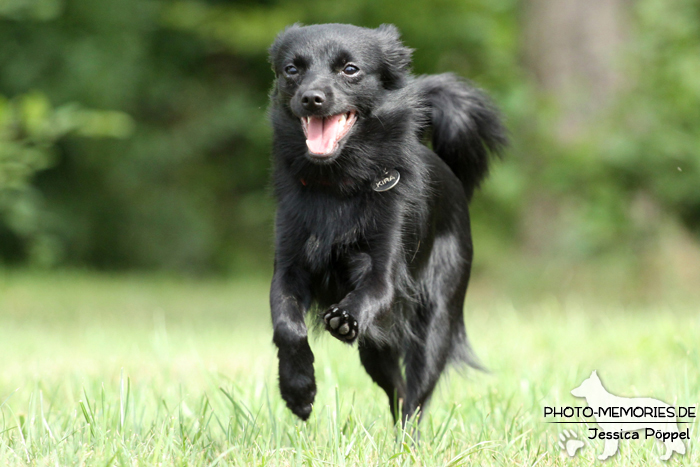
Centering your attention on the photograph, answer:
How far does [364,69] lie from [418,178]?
0.46 metres

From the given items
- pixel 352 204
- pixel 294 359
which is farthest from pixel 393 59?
pixel 294 359

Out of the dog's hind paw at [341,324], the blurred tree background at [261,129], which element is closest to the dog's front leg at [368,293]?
the dog's hind paw at [341,324]

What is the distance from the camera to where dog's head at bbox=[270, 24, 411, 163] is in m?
2.88

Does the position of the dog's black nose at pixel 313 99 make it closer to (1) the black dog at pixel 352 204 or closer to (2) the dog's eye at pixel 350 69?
(1) the black dog at pixel 352 204

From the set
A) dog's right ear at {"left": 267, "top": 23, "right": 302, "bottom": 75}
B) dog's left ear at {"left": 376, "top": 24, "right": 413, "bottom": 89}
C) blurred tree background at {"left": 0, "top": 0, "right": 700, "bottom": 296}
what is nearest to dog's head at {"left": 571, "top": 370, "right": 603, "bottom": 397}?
dog's left ear at {"left": 376, "top": 24, "right": 413, "bottom": 89}

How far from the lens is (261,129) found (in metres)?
12.3

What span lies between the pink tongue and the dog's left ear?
0.32 metres

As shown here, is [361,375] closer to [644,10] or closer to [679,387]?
[679,387]

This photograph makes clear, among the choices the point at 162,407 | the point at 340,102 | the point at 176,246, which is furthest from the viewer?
the point at 176,246

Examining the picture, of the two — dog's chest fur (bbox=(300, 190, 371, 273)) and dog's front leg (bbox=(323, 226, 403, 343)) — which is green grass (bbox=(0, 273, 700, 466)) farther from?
dog's chest fur (bbox=(300, 190, 371, 273))

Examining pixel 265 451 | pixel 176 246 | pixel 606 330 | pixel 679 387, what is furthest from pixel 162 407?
pixel 176 246

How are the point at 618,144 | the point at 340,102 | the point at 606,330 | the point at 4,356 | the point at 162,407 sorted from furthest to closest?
the point at 618,144, the point at 606,330, the point at 4,356, the point at 162,407, the point at 340,102

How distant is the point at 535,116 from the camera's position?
9.22 meters

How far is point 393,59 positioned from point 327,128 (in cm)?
43
